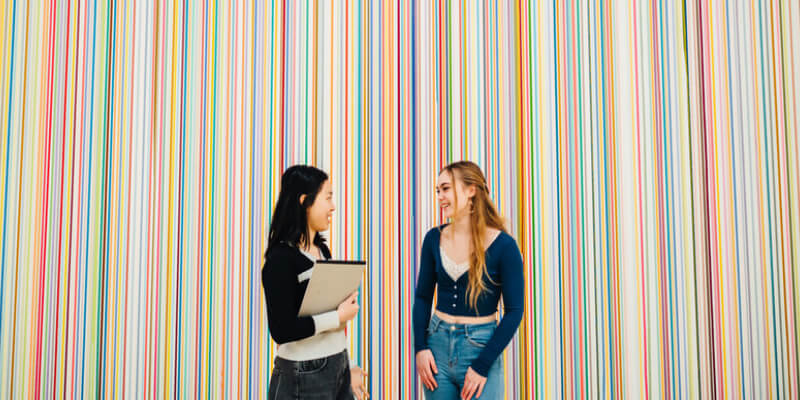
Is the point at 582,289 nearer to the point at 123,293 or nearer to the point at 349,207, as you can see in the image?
the point at 349,207

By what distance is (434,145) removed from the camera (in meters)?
2.29

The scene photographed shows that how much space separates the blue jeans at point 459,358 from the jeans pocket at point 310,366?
0.40 m

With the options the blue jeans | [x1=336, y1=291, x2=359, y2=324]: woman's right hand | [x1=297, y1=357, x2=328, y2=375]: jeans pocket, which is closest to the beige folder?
[x1=336, y1=291, x2=359, y2=324]: woman's right hand

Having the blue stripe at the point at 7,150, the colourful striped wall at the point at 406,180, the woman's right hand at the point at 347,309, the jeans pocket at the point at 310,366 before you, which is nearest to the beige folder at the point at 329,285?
the woman's right hand at the point at 347,309

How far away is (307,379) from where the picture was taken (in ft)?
4.75

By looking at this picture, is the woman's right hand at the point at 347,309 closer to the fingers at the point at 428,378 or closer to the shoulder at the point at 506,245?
the fingers at the point at 428,378

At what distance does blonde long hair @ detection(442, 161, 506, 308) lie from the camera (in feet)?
5.40

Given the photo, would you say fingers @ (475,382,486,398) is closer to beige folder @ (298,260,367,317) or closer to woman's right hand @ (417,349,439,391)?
woman's right hand @ (417,349,439,391)

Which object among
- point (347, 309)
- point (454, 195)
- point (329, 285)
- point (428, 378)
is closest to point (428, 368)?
point (428, 378)

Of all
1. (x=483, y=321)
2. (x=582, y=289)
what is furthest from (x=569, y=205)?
(x=483, y=321)

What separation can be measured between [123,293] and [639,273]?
91.7 inches

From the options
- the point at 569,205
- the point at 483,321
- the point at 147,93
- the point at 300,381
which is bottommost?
the point at 300,381

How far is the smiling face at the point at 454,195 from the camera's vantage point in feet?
5.62

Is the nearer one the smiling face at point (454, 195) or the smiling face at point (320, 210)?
the smiling face at point (320, 210)
